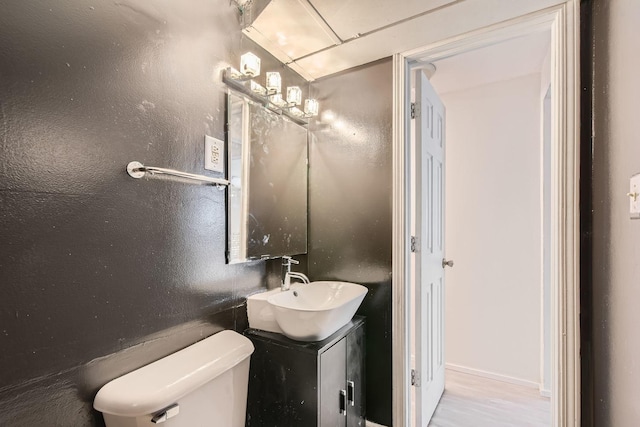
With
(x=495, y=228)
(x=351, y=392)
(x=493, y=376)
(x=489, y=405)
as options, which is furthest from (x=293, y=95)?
(x=493, y=376)

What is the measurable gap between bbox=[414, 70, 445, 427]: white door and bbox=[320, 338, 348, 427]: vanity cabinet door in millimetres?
525

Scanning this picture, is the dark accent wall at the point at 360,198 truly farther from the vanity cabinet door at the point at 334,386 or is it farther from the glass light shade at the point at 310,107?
the vanity cabinet door at the point at 334,386

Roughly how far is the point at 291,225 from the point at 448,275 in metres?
1.54

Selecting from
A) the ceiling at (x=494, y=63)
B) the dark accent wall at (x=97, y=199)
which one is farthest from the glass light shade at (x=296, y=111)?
the ceiling at (x=494, y=63)

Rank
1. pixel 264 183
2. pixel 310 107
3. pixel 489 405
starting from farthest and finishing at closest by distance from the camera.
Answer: pixel 489 405, pixel 310 107, pixel 264 183

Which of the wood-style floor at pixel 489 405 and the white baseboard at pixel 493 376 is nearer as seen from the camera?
the wood-style floor at pixel 489 405

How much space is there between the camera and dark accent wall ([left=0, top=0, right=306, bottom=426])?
0.75m

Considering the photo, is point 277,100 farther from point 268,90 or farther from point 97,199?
point 97,199

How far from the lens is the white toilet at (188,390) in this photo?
83 cm

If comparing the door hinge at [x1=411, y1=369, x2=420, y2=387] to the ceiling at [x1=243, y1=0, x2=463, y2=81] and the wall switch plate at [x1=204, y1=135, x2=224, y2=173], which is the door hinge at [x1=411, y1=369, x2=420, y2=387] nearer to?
the wall switch plate at [x1=204, y1=135, x2=224, y2=173]

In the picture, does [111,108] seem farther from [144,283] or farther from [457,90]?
[457,90]

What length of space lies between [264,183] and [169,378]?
0.95m

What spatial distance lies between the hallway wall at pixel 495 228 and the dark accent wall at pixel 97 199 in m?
2.00

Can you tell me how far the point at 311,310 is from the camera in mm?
1193
